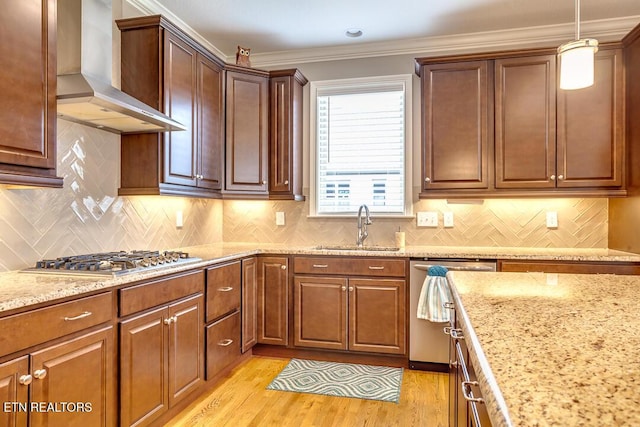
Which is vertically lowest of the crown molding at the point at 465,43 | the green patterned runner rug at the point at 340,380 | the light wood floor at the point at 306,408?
the light wood floor at the point at 306,408

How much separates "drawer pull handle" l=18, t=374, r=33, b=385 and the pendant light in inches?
92.6

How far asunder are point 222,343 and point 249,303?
0.45 m

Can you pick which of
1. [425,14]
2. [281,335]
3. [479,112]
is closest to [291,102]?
[425,14]

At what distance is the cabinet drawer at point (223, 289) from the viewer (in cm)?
270

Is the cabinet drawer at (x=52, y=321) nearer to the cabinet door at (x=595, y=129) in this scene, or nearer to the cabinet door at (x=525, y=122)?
the cabinet door at (x=525, y=122)

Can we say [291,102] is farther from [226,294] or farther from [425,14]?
[226,294]

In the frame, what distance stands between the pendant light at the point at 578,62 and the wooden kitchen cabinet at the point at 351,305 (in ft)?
5.60

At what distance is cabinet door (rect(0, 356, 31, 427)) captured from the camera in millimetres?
1406

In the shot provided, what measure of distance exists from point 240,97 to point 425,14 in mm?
1586

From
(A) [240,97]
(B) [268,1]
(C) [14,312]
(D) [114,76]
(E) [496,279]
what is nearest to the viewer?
(C) [14,312]

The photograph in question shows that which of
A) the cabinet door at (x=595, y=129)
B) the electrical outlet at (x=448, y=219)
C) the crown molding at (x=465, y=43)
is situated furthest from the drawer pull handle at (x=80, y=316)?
the cabinet door at (x=595, y=129)

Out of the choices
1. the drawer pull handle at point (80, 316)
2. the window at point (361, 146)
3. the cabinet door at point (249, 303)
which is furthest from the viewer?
the window at point (361, 146)

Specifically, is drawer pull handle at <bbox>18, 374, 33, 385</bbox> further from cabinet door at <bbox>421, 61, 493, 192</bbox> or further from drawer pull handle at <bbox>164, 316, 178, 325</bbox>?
cabinet door at <bbox>421, 61, 493, 192</bbox>

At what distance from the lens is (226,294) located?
9.51 feet
